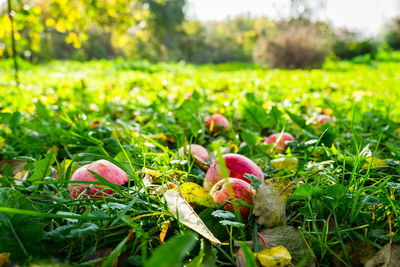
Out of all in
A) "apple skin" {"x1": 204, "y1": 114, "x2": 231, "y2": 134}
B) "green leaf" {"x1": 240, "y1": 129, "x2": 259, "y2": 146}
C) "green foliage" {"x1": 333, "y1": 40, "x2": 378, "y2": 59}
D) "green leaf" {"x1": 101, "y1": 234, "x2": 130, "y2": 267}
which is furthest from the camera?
"green foliage" {"x1": 333, "y1": 40, "x2": 378, "y2": 59}

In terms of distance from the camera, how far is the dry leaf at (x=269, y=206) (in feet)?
2.83

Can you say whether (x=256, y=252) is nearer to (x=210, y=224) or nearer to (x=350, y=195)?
(x=210, y=224)

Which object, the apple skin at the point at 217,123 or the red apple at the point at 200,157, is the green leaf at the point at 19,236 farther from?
the apple skin at the point at 217,123

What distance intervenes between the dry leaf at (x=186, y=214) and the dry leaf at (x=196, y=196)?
0.09ft

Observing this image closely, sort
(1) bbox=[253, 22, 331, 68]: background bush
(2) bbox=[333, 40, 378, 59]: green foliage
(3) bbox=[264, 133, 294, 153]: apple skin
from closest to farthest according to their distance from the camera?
(3) bbox=[264, 133, 294, 153]: apple skin
(1) bbox=[253, 22, 331, 68]: background bush
(2) bbox=[333, 40, 378, 59]: green foliage

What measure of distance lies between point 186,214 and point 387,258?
0.49 metres

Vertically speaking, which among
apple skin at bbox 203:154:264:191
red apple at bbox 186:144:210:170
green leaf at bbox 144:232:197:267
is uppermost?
green leaf at bbox 144:232:197:267

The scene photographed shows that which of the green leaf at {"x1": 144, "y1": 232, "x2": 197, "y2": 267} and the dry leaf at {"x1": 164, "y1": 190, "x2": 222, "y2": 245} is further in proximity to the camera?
the dry leaf at {"x1": 164, "y1": 190, "x2": 222, "y2": 245}

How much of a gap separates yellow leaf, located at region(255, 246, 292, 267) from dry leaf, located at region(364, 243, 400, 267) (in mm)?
188

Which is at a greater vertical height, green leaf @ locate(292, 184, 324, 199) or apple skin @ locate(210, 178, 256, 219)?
green leaf @ locate(292, 184, 324, 199)

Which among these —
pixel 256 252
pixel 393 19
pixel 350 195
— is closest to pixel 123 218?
pixel 256 252

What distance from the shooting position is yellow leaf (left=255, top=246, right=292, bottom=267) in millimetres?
711

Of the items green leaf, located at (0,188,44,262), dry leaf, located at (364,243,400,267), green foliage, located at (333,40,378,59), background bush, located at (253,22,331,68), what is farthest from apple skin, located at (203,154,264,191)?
green foliage, located at (333,40,378,59)

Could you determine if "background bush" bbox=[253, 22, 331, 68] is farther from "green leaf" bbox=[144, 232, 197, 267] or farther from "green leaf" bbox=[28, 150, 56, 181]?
"green leaf" bbox=[144, 232, 197, 267]
